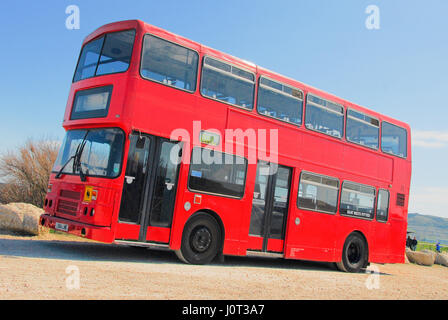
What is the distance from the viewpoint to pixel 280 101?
39.4 ft

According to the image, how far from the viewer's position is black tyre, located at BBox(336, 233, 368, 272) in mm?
14031

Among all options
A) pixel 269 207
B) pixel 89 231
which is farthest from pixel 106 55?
pixel 269 207

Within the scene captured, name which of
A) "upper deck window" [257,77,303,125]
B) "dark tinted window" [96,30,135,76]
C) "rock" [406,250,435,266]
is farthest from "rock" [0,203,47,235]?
"rock" [406,250,435,266]

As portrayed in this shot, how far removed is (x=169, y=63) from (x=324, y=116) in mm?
5180

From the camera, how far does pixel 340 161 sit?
1366 centimetres

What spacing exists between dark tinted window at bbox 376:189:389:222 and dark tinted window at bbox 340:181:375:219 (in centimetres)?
30

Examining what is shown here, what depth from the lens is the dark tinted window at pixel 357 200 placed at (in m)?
13.8

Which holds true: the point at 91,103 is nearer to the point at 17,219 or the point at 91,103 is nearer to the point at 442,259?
the point at 17,219

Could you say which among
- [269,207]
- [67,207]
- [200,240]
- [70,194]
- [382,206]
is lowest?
[200,240]

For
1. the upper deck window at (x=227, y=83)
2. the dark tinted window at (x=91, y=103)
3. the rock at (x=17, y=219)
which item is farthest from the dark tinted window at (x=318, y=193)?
the rock at (x=17, y=219)

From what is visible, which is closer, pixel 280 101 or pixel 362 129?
pixel 280 101
